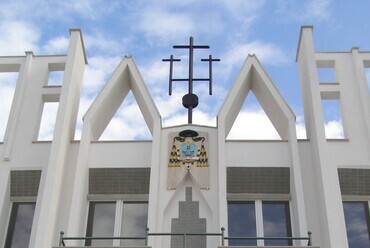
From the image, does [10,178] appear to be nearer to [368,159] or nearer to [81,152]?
[81,152]

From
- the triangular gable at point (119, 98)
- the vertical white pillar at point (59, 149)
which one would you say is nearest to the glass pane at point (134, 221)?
the vertical white pillar at point (59, 149)

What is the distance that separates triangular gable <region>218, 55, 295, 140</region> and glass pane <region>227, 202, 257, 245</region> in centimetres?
281

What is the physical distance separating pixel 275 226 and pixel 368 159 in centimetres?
379

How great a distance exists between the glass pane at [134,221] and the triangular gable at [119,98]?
9.52 feet

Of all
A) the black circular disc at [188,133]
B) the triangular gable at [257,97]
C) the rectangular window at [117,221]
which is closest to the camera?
the rectangular window at [117,221]

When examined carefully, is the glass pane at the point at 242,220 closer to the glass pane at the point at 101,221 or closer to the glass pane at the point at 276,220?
the glass pane at the point at 276,220

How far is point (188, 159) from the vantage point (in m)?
18.2

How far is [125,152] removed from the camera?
19.0 metres

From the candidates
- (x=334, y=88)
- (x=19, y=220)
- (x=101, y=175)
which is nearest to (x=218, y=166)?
(x=101, y=175)

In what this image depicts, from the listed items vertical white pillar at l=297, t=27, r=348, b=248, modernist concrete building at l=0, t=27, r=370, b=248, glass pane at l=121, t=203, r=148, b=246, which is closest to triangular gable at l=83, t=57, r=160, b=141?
modernist concrete building at l=0, t=27, r=370, b=248

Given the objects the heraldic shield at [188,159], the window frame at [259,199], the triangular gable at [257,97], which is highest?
the triangular gable at [257,97]

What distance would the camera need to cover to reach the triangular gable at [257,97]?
19172 mm

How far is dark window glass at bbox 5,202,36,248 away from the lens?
58.5ft

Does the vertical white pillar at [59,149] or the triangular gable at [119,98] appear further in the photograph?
the triangular gable at [119,98]
